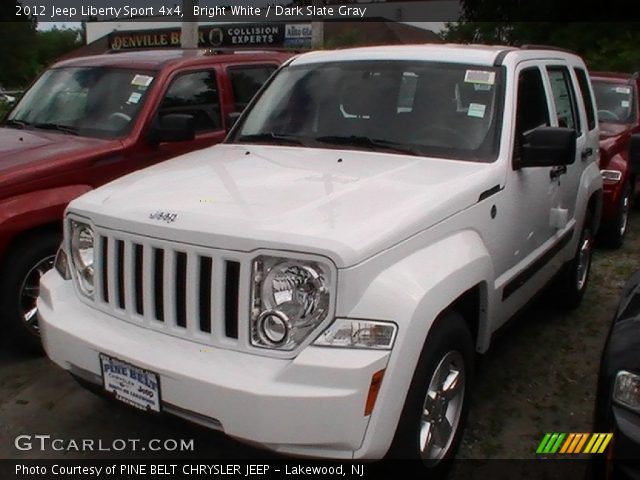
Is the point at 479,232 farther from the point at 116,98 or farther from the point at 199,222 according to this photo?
the point at 116,98

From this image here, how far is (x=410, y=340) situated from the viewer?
8.58 ft

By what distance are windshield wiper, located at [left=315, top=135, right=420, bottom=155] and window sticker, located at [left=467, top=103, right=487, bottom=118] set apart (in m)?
0.40

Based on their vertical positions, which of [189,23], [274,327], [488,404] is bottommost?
[488,404]

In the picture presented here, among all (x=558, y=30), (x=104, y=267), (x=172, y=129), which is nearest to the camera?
(x=104, y=267)

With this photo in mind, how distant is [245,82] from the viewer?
6281 millimetres

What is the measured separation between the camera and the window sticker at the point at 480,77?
3994 mm

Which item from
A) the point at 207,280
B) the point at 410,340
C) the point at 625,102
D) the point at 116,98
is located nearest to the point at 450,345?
the point at 410,340

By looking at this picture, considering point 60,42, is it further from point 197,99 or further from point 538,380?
point 538,380

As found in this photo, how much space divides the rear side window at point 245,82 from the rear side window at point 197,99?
0.69ft

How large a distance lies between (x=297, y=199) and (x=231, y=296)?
553mm

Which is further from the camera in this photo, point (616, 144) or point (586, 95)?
point (616, 144)

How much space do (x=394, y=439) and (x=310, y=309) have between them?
0.61m

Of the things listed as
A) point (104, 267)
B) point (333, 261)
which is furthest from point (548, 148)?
point (104, 267)

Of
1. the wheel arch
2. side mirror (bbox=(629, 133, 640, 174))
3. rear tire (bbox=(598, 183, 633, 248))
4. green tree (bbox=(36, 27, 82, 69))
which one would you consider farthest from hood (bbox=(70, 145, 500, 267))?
green tree (bbox=(36, 27, 82, 69))
